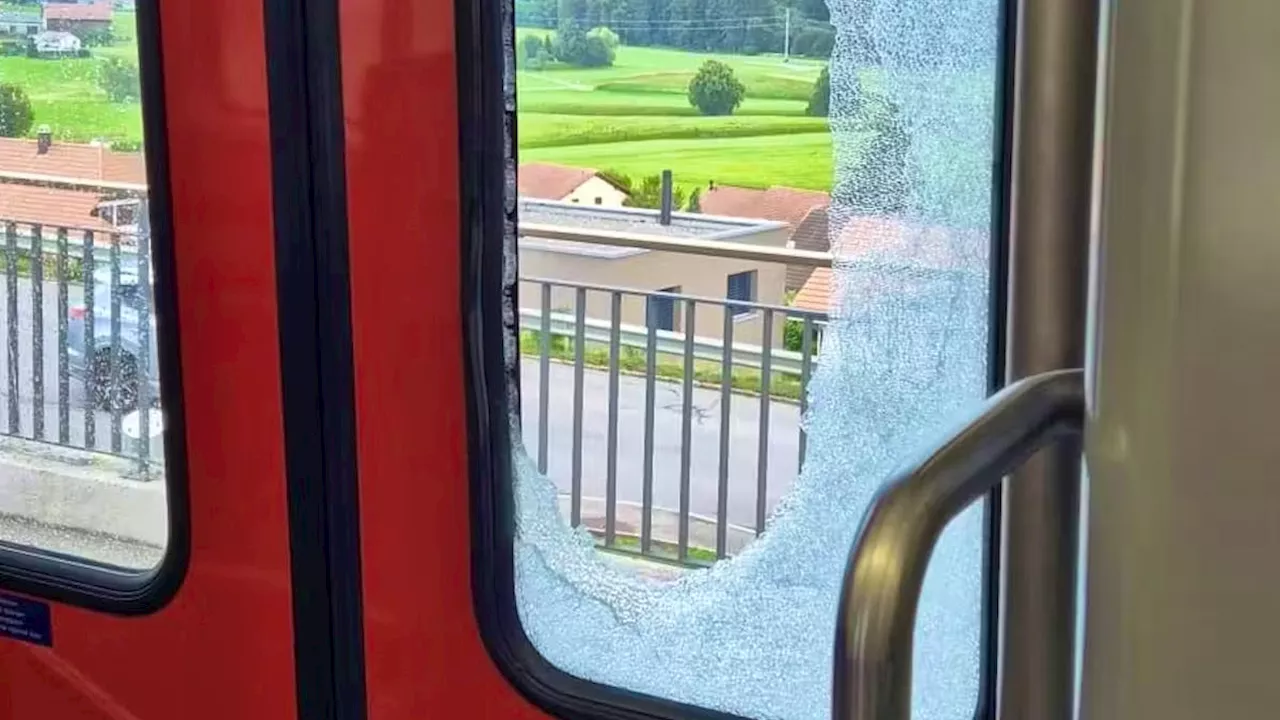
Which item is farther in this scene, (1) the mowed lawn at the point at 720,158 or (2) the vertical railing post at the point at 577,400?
(2) the vertical railing post at the point at 577,400

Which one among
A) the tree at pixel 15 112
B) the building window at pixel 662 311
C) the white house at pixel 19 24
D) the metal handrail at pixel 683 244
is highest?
the white house at pixel 19 24

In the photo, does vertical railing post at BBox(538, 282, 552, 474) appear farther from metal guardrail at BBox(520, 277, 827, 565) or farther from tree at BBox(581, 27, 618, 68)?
tree at BBox(581, 27, 618, 68)

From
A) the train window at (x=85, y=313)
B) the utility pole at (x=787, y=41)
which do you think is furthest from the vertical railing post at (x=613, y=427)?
the train window at (x=85, y=313)

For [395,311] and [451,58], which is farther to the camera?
[395,311]

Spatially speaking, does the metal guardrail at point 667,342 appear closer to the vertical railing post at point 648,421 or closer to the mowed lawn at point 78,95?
the vertical railing post at point 648,421

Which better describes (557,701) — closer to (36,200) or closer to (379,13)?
(379,13)

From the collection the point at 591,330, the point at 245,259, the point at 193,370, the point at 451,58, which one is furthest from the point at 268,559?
the point at 451,58

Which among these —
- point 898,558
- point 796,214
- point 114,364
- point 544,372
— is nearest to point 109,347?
point 114,364

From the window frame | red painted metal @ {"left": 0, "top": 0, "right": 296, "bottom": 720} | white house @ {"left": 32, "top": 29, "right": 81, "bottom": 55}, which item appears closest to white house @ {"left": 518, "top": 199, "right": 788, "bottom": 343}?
the window frame
